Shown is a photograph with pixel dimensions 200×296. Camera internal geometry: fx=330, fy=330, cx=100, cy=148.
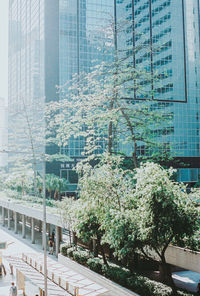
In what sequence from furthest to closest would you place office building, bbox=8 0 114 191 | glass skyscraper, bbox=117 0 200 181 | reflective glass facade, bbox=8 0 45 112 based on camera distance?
reflective glass facade, bbox=8 0 45 112
glass skyscraper, bbox=117 0 200 181
office building, bbox=8 0 114 191

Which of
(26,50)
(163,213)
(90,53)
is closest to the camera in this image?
(163,213)

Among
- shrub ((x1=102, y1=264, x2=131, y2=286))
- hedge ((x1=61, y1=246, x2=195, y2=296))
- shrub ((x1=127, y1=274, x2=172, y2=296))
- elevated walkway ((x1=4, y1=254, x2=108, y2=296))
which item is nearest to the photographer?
shrub ((x1=127, y1=274, x2=172, y2=296))

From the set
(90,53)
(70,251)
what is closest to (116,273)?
(70,251)

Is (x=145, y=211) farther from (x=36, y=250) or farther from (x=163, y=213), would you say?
(x=36, y=250)

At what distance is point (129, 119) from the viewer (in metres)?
19.9

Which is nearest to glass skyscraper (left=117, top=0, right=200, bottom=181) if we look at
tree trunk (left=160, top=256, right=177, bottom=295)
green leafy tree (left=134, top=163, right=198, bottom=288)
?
tree trunk (left=160, top=256, right=177, bottom=295)

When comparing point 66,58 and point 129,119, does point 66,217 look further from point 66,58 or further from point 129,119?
point 66,58

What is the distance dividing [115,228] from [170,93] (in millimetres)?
45834

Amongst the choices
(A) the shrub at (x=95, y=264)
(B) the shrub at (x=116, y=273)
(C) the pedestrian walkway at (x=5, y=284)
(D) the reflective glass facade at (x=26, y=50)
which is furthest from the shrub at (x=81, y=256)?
(D) the reflective glass facade at (x=26, y=50)

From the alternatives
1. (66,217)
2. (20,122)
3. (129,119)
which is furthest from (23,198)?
(129,119)

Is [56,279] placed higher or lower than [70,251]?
higher

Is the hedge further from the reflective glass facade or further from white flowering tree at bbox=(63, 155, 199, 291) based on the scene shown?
the reflective glass facade

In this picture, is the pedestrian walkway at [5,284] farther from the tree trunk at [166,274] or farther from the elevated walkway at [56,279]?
the tree trunk at [166,274]

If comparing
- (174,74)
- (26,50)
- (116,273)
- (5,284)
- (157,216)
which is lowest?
(5,284)
